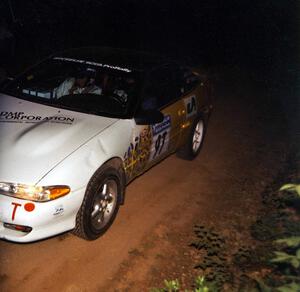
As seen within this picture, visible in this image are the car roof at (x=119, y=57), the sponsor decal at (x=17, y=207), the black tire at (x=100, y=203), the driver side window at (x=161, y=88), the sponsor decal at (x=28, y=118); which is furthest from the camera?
the car roof at (x=119, y=57)

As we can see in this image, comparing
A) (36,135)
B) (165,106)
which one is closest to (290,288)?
(36,135)

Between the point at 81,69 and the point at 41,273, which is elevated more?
the point at 81,69

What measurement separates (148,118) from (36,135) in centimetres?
124

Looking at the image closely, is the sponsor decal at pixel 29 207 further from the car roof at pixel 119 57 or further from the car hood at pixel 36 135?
the car roof at pixel 119 57

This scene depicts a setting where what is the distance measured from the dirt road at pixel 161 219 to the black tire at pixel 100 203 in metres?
0.17

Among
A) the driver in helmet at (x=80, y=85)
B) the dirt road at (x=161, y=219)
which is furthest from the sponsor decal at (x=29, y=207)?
the driver in helmet at (x=80, y=85)

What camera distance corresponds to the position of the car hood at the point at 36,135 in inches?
156

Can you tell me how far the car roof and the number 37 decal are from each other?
73cm

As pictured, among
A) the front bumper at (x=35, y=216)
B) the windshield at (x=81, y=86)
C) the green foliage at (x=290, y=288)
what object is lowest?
the front bumper at (x=35, y=216)

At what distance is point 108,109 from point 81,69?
2.62ft

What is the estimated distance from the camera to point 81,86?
17.3ft

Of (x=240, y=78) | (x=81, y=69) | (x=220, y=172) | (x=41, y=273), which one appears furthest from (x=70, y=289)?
(x=240, y=78)

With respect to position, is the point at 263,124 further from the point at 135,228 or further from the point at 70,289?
the point at 70,289

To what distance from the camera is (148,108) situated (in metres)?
5.11
